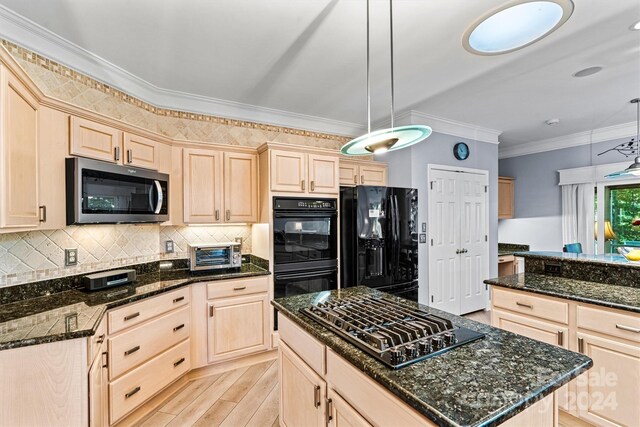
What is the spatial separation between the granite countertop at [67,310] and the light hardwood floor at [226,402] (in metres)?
0.88

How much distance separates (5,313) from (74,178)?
87cm

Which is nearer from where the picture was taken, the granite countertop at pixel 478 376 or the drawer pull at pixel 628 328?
the granite countertop at pixel 478 376

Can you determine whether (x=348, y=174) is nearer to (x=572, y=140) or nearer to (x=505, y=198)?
(x=505, y=198)

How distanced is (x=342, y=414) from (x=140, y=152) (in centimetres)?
244

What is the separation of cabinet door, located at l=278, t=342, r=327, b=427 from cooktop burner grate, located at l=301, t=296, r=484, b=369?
28cm

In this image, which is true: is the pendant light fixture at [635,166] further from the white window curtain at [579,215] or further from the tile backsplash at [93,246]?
the tile backsplash at [93,246]

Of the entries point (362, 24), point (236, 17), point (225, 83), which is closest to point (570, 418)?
point (362, 24)

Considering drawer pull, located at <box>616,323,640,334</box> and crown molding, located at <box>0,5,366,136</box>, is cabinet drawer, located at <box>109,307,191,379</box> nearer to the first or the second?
crown molding, located at <box>0,5,366,136</box>

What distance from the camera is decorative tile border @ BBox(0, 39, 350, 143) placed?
6.62ft

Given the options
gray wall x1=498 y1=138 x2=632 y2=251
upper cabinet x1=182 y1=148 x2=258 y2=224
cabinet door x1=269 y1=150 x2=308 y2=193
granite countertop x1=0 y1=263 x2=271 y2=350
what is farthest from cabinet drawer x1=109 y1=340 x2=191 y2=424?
gray wall x1=498 y1=138 x2=632 y2=251

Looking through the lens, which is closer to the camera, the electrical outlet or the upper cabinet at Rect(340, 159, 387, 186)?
the electrical outlet

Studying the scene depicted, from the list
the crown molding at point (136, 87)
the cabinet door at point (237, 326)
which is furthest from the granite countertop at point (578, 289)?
the crown molding at point (136, 87)

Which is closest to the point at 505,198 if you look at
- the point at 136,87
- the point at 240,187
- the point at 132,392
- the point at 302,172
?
the point at 302,172

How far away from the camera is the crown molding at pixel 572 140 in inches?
168
